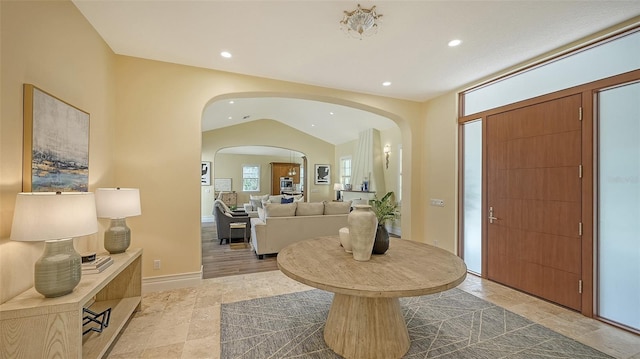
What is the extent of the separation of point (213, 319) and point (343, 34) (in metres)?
3.02

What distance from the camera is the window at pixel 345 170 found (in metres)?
9.04

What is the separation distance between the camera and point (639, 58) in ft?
7.24

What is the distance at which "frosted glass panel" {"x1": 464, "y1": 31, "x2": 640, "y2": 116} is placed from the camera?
2293 mm

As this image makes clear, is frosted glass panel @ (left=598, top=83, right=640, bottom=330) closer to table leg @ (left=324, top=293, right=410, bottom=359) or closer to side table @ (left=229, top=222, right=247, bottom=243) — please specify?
table leg @ (left=324, top=293, right=410, bottom=359)

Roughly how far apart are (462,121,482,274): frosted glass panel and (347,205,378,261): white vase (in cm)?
253

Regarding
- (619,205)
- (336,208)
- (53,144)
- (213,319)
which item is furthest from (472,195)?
(53,144)

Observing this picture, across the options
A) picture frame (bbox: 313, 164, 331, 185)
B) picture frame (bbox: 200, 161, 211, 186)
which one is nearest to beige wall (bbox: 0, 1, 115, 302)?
picture frame (bbox: 200, 161, 211, 186)

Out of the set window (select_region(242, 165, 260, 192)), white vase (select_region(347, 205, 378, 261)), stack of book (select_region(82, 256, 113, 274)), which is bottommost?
stack of book (select_region(82, 256, 113, 274))

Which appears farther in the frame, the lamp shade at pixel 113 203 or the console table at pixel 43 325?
the lamp shade at pixel 113 203

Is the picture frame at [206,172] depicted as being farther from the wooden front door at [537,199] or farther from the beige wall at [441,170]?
the wooden front door at [537,199]

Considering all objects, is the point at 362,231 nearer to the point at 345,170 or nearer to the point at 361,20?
the point at 361,20

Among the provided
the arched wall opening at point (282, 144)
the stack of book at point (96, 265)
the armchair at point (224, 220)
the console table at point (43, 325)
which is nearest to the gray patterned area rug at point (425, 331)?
the console table at point (43, 325)

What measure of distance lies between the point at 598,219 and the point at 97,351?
428cm

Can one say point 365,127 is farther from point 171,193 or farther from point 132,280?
point 132,280
